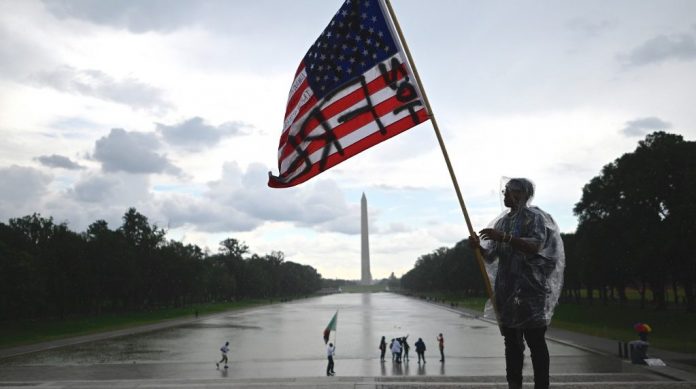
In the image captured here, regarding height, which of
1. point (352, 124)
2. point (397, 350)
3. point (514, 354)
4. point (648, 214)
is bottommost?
point (397, 350)

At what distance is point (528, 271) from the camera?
611 centimetres

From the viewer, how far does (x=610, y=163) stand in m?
63.9

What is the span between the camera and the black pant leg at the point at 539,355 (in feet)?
19.8

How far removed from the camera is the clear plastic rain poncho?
238 inches

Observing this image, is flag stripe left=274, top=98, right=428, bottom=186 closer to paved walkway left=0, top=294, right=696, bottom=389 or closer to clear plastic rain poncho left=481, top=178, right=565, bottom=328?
clear plastic rain poncho left=481, top=178, right=565, bottom=328

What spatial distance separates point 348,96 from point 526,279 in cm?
424

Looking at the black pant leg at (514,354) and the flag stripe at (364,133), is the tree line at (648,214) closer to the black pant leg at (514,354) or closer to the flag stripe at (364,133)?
the flag stripe at (364,133)

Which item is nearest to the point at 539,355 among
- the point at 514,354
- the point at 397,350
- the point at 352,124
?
the point at 514,354

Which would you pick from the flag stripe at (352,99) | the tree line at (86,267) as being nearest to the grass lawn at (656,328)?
the flag stripe at (352,99)

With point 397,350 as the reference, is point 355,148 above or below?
above

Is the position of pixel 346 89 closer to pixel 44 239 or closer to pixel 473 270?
pixel 44 239

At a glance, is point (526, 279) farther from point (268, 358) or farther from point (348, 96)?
point (268, 358)

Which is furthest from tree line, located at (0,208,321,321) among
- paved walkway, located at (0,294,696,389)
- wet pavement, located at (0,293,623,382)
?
paved walkway, located at (0,294,696,389)

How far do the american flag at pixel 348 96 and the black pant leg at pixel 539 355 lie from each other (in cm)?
364
